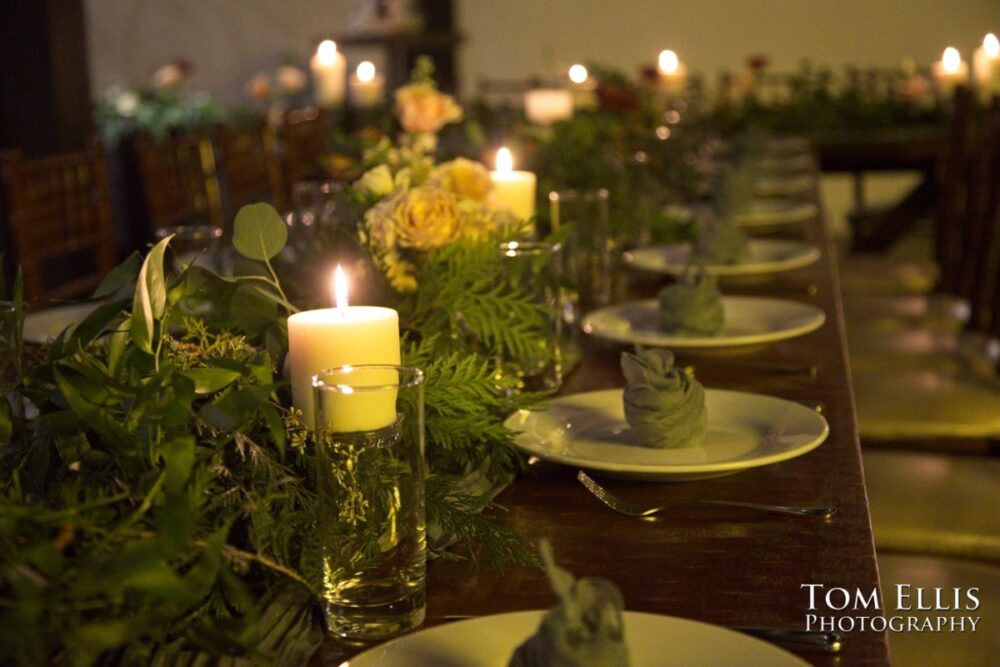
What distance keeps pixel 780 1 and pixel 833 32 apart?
50 centimetres

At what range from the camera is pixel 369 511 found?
2.55 ft

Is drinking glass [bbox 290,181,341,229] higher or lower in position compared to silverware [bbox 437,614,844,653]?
higher

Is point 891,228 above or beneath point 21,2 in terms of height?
beneath

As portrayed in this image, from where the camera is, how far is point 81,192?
2.83 meters

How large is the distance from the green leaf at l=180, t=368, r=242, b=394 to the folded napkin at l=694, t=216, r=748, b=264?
1.37 m

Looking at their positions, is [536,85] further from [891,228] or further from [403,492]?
[403,492]

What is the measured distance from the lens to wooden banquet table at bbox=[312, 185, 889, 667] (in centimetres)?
83

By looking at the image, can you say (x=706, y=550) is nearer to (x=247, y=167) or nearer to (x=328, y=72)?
(x=247, y=167)

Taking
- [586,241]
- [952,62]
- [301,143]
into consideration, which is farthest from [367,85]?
[586,241]

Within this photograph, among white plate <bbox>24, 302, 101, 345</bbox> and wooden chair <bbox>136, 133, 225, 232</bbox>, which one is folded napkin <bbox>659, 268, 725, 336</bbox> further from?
wooden chair <bbox>136, 133, 225, 232</bbox>

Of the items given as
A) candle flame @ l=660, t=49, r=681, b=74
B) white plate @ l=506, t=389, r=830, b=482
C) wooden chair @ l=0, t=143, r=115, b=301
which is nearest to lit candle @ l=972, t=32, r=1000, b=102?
candle flame @ l=660, t=49, r=681, b=74

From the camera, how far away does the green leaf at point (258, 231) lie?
94 centimetres

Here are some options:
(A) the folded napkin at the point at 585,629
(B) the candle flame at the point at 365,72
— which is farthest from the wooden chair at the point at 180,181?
(A) the folded napkin at the point at 585,629

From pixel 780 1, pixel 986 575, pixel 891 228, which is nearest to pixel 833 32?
pixel 780 1
